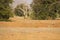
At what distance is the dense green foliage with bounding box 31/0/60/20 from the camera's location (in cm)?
2377

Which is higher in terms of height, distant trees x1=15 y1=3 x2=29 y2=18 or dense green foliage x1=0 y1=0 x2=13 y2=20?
dense green foliage x1=0 y1=0 x2=13 y2=20

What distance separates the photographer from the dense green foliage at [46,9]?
23766mm

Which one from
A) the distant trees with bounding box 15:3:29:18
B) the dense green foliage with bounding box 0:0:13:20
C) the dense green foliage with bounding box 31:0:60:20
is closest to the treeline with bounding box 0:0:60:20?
the dense green foliage with bounding box 31:0:60:20

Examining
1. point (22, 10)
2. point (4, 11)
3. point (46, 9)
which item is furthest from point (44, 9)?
point (22, 10)

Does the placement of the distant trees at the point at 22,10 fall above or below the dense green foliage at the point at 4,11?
below

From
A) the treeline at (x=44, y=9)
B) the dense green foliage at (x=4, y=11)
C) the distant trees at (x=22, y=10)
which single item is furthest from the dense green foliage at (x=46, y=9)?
the dense green foliage at (x=4, y=11)

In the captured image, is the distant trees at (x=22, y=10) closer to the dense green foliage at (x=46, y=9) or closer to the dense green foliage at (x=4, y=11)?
the dense green foliage at (x=46, y=9)

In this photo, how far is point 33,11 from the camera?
25.7 meters

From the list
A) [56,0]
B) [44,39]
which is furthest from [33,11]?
[44,39]

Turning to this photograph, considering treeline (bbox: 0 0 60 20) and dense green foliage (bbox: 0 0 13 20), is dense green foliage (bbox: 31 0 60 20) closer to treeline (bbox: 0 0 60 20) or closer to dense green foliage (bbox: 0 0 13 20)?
treeline (bbox: 0 0 60 20)

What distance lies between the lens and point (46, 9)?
24.0m

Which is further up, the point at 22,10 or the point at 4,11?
the point at 4,11

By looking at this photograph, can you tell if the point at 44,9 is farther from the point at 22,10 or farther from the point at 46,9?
the point at 22,10

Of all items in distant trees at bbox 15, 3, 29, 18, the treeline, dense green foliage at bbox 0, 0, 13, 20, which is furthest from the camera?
distant trees at bbox 15, 3, 29, 18
